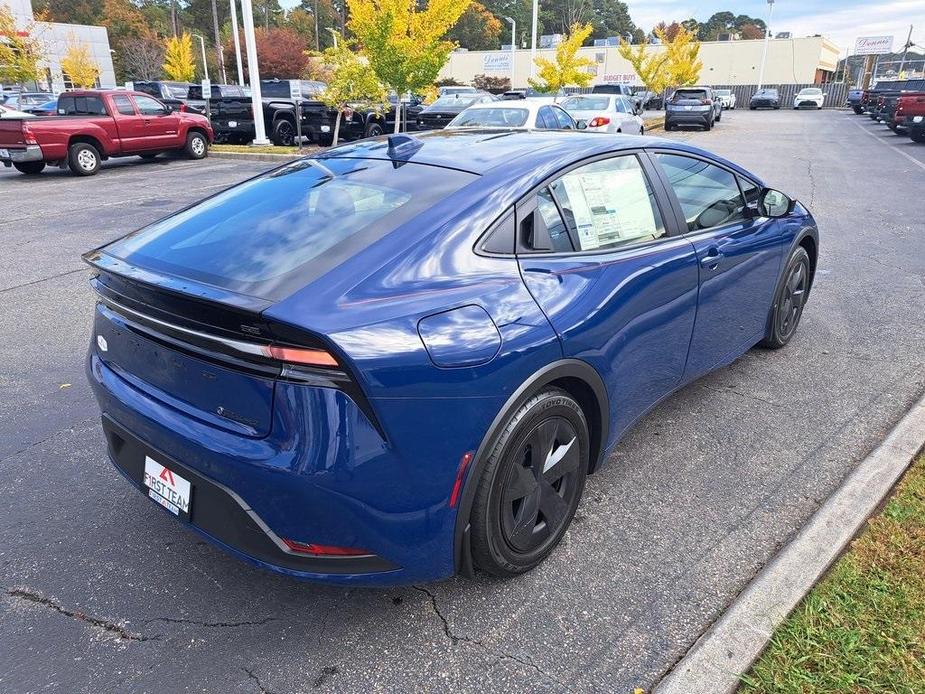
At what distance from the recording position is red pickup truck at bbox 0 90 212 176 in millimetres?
13234

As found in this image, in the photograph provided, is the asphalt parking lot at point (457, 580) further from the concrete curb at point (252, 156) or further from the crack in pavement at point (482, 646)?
the concrete curb at point (252, 156)

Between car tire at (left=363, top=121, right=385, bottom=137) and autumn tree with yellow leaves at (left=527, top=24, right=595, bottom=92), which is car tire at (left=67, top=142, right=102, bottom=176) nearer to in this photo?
car tire at (left=363, top=121, right=385, bottom=137)

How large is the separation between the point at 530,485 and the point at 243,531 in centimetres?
102

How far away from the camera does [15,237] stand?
334 inches

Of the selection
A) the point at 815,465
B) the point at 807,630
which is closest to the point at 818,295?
the point at 815,465

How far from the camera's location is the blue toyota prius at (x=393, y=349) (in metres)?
1.92

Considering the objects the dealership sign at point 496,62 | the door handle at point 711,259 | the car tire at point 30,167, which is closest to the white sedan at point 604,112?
the car tire at point 30,167

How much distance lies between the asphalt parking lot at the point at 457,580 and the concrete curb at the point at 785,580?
0.30 ft

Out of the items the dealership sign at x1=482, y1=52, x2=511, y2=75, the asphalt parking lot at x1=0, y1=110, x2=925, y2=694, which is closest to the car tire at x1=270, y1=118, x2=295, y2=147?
the asphalt parking lot at x1=0, y1=110, x2=925, y2=694

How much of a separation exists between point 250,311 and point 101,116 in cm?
1555

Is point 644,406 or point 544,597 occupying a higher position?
point 644,406

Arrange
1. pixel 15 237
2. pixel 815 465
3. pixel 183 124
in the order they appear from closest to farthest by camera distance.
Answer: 1. pixel 815 465
2. pixel 15 237
3. pixel 183 124

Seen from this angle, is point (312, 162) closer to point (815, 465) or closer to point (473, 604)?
point (473, 604)

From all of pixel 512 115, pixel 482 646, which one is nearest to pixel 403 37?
pixel 512 115
